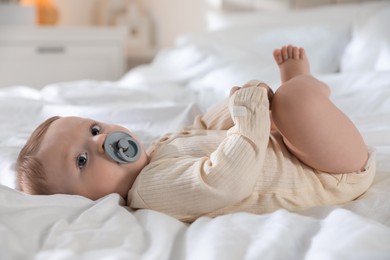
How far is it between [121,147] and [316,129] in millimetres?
310

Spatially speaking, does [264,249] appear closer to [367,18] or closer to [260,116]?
[260,116]

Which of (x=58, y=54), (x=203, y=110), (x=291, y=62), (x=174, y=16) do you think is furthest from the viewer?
(x=174, y=16)

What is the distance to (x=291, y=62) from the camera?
3.66 ft

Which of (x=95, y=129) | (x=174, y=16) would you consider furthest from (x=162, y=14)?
(x=95, y=129)

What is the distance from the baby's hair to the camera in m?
0.91

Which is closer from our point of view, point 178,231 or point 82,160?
point 178,231

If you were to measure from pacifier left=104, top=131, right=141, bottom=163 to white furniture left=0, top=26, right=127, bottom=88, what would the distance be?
205 cm

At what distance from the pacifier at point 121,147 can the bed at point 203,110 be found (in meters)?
0.08

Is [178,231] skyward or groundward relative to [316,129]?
groundward

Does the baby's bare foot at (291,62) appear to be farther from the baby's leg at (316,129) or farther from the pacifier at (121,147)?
the pacifier at (121,147)

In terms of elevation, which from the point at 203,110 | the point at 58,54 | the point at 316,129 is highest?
the point at 316,129

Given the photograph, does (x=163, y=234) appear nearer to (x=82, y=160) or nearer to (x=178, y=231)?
(x=178, y=231)

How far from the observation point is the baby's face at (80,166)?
90cm

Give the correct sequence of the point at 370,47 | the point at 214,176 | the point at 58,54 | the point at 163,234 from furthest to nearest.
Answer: the point at 58,54
the point at 370,47
the point at 214,176
the point at 163,234
